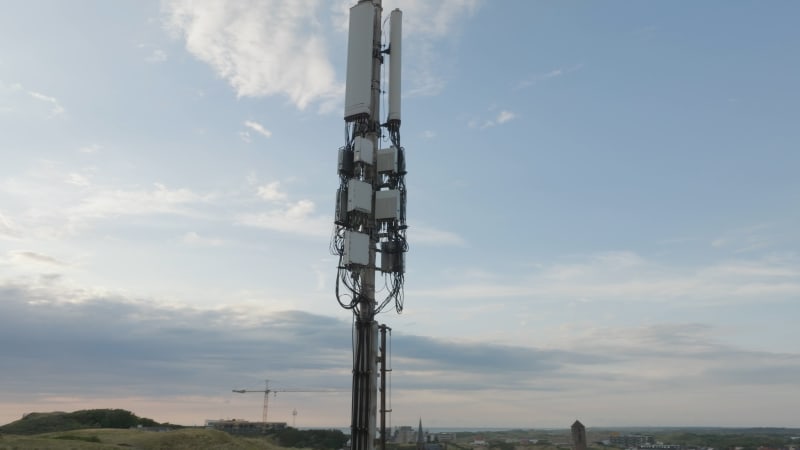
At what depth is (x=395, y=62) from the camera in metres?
48.4

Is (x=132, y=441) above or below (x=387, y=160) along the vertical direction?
below

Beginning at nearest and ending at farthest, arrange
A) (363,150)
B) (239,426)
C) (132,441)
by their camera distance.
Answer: (363,150)
(132,441)
(239,426)

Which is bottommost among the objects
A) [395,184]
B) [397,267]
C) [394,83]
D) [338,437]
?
[338,437]

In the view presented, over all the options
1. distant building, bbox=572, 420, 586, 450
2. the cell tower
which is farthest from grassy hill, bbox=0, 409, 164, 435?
distant building, bbox=572, 420, 586, 450

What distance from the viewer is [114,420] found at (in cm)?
11206

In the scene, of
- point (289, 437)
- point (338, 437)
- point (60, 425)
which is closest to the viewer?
point (60, 425)

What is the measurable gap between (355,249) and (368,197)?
13.5 feet

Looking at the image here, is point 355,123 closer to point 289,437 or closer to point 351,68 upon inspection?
point 351,68

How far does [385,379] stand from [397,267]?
8117 millimetres

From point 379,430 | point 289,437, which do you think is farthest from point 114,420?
point 379,430

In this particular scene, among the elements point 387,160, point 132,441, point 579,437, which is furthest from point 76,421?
point 579,437

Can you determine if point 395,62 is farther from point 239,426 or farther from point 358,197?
point 239,426

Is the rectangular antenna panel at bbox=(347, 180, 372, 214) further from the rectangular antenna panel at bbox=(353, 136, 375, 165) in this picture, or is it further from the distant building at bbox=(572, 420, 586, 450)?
the distant building at bbox=(572, 420, 586, 450)

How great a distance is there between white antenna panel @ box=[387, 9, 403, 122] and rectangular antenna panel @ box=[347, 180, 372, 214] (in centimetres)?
677
